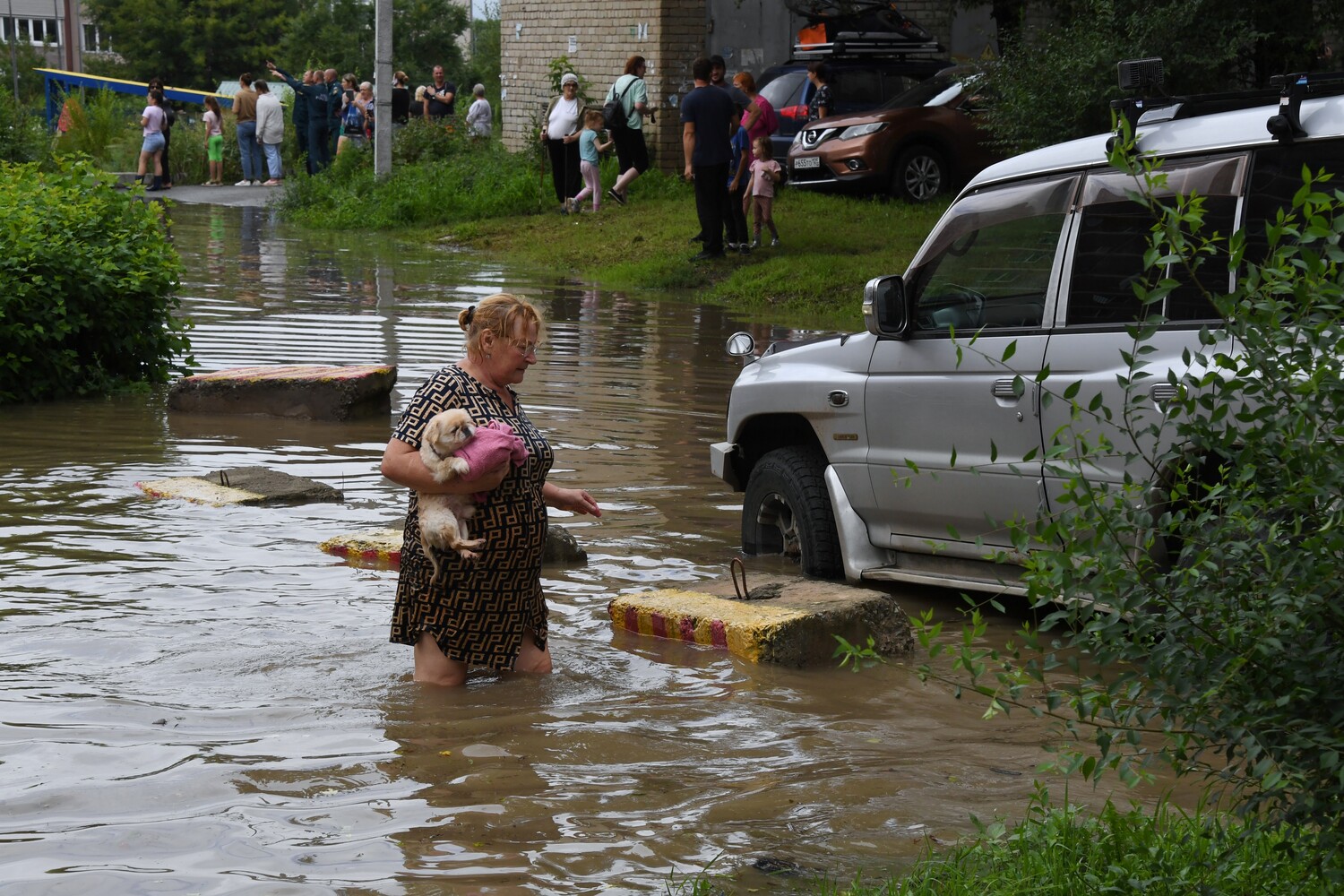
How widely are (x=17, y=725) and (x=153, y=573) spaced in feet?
6.86

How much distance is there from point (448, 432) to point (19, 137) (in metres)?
22.2

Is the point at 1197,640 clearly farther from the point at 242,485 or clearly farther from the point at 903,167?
the point at 903,167

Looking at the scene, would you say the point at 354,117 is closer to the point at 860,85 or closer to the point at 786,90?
the point at 786,90

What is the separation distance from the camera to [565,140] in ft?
80.6

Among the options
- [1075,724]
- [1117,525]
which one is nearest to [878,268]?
[1075,724]

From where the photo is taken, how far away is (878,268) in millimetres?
18062

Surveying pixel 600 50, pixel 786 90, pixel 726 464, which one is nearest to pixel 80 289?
pixel 726 464

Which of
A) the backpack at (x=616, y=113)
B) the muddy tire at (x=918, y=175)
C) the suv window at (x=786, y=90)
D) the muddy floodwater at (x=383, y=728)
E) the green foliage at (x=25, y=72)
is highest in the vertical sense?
the green foliage at (x=25, y=72)

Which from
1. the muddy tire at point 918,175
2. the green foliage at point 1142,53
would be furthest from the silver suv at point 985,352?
the muddy tire at point 918,175

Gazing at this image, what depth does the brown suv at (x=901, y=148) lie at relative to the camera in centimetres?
2172

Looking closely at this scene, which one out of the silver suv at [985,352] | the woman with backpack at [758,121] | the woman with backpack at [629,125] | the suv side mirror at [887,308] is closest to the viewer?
the silver suv at [985,352]

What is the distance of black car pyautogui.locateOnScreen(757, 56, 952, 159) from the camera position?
78.7 feet

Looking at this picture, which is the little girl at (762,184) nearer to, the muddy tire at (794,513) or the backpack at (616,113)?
the backpack at (616,113)

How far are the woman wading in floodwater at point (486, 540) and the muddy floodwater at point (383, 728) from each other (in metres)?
0.21
